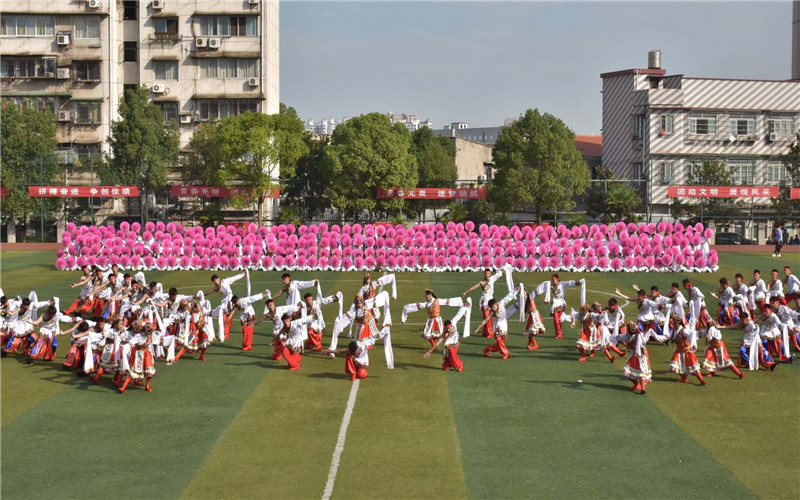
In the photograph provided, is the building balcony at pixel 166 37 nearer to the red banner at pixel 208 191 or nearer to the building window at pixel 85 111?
the building window at pixel 85 111

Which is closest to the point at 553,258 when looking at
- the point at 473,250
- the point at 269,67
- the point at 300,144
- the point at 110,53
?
the point at 473,250

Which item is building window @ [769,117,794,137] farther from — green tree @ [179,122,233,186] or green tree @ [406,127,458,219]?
green tree @ [179,122,233,186]

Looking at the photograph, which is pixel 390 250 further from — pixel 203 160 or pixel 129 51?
pixel 129 51

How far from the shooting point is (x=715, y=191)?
58.1 m

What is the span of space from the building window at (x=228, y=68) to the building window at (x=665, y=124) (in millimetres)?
38251

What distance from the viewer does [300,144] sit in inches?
2598

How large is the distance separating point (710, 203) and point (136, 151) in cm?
4753

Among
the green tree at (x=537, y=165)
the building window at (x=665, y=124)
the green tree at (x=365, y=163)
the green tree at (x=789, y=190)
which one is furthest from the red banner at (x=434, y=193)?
the green tree at (x=789, y=190)

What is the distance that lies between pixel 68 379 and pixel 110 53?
212ft

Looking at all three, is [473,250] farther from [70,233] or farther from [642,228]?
[70,233]

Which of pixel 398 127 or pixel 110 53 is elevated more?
pixel 110 53

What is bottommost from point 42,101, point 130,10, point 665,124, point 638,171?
point 638,171

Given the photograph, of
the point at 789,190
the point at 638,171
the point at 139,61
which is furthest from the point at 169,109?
the point at 789,190

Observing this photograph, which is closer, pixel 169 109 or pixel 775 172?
pixel 775 172
